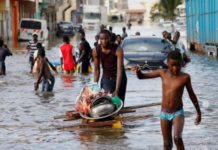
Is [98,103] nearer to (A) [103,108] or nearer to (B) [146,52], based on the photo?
(A) [103,108]

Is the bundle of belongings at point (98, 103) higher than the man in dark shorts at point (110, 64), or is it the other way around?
the man in dark shorts at point (110, 64)

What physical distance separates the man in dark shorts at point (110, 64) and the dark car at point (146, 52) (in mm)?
12685

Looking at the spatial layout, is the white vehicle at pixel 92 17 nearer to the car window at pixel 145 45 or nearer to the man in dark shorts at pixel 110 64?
the car window at pixel 145 45

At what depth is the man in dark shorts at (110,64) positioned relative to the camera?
1232 centimetres

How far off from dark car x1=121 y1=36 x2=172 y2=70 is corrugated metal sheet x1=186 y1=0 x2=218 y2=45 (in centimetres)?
712

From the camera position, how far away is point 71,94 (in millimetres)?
18922

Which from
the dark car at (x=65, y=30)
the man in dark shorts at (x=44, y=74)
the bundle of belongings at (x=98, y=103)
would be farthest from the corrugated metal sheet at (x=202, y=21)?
the dark car at (x=65, y=30)

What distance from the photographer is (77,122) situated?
44.7ft

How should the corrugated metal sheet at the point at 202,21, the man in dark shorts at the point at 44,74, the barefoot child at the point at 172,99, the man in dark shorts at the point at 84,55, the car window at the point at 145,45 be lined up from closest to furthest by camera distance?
the barefoot child at the point at 172,99 → the man in dark shorts at the point at 44,74 → the man in dark shorts at the point at 84,55 → the car window at the point at 145,45 → the corrugated metal sheet at the point at 202,21

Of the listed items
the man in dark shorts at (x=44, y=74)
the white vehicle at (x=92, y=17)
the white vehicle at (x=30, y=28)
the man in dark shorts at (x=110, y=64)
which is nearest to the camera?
the man in dark shorts at (x=110, y=64)

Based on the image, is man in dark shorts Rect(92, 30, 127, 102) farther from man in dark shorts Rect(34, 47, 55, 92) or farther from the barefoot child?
man in dark shorts Rect(34, 47, 55, 92)

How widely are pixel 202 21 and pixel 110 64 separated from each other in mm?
27532

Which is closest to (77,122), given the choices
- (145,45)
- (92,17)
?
(145,45)

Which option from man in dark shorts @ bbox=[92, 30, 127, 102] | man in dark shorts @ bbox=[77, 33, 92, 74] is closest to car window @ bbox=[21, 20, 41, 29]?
man in dark shorts @ bbox=[77, 33, 92, 74]
